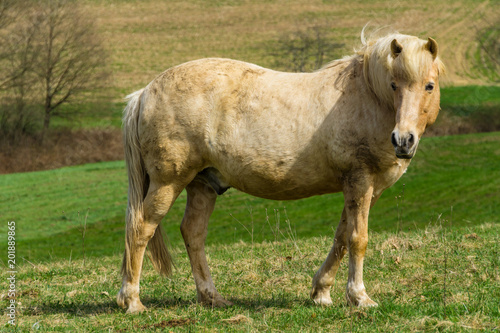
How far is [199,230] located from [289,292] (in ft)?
3.87

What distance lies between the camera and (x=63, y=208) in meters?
23.5

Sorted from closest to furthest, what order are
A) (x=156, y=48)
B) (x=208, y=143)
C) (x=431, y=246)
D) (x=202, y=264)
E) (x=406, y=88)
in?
(x=406, y=88)
(x=208, y=143)
(x=202, y=264)
(x=431, y=246)
(x=156, y=48)

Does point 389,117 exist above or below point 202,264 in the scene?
above

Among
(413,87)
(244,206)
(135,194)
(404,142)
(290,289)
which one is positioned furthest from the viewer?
(244,206)

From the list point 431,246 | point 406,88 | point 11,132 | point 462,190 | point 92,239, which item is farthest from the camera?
point 11,132

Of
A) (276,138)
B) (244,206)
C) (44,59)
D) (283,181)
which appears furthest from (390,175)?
(44,59)

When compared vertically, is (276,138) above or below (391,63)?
below

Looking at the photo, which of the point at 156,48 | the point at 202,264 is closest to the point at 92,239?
the point at 202,264

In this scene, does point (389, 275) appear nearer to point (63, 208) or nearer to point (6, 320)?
point (6, 320)

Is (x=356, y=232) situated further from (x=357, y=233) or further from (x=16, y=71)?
(x=16, y=71)

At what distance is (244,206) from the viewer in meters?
22.8

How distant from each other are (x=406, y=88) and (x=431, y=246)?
10.5 ft

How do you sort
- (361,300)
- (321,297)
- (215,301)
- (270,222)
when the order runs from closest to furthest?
(361,300) < (321,297) < (215,301) < (270,222)

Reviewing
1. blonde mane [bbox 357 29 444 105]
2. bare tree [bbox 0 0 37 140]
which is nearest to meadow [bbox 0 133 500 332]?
blonde mane [bbox 357 29 444 105]
